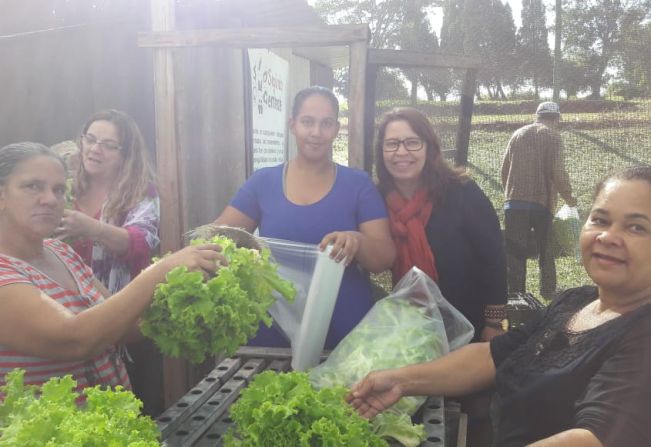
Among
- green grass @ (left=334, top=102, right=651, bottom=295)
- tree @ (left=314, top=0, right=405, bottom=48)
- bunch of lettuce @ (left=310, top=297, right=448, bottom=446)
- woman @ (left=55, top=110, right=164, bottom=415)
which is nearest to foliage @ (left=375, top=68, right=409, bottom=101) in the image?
green grass @ (left=334, top=102, right=651, bottom=295)

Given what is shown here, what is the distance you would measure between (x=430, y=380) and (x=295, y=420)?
696mm

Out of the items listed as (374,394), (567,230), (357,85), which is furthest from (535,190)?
(374,394)

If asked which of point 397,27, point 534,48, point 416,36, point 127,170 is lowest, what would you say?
point 127,170

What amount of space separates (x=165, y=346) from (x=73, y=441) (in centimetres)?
60

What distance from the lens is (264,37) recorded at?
3.13 metres

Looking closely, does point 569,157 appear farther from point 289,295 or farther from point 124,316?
point 124,316

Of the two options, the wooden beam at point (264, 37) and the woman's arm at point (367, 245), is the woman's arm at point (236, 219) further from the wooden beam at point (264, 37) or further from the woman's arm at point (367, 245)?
the wooden beam at point (264, 37)

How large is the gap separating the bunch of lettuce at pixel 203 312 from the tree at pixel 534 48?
2.70m

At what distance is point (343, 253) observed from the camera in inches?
94.0

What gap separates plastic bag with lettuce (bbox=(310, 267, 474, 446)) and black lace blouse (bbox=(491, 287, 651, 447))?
0.82 feet

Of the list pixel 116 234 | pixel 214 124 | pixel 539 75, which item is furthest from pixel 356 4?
pixel 116 234

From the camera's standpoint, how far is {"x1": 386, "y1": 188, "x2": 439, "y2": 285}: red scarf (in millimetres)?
2941

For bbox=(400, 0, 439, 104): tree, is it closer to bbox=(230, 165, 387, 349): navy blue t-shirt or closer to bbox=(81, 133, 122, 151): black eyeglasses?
bbox=(230, 165, 387, 349): navy blue t-shirt

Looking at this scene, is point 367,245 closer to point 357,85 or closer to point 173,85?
point 357,85
